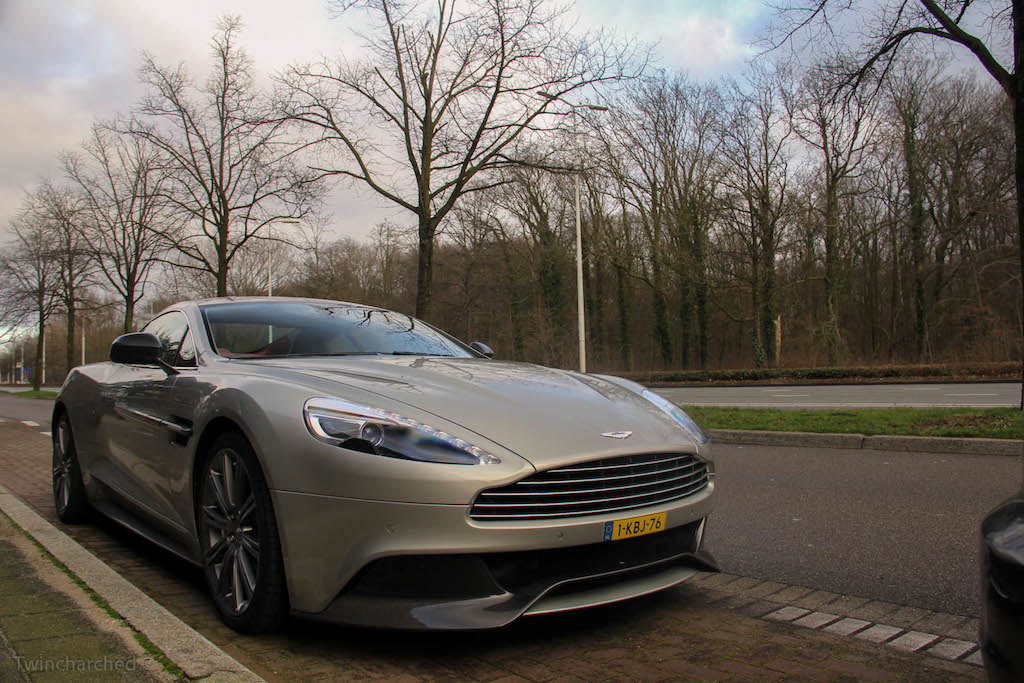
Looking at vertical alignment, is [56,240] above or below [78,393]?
above

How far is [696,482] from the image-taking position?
10.7ft

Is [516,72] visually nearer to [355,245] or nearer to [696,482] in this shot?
[696,482]

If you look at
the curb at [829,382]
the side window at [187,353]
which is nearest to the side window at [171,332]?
the side window at [187,353]

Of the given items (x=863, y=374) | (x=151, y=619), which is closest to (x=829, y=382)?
(x=863, y=374)

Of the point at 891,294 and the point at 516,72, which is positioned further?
the point at 891,294

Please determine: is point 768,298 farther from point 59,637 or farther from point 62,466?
point 59,637

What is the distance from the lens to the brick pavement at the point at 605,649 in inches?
104

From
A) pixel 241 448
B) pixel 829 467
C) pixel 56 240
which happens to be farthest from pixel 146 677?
pixel 56 240

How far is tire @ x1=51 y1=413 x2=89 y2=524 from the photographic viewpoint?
5.02m

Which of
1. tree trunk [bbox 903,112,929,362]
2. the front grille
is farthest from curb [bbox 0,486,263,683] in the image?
tree trunk [bbox 903,112,929,362]

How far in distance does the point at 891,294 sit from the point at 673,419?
3651 centimetres

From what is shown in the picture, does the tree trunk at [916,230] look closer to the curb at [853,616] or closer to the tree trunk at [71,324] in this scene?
the curb at [853,616]

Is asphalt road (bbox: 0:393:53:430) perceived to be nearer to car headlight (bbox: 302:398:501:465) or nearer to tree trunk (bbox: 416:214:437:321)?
tree trunk (bbox: 416:214:437:321)

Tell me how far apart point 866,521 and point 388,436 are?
3.78m
